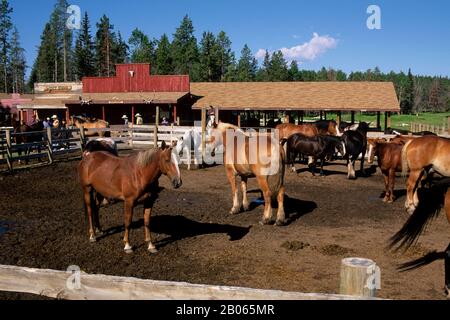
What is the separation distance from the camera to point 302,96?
104ft

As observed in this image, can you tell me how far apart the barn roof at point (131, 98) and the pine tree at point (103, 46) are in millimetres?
43656

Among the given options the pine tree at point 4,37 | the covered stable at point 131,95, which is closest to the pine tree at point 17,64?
the pine tree at point 4,37

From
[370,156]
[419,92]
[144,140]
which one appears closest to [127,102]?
[144,140]

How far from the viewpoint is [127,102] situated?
32.4 metres

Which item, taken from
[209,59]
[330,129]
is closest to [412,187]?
[330,129]

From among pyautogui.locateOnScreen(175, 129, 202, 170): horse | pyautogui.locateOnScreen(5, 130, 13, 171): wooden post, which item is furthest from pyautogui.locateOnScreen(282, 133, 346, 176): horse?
pyautogui.locateOnScreen(5, 130, 13, 171): wooden post

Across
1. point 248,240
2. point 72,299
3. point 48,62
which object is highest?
point 48,62

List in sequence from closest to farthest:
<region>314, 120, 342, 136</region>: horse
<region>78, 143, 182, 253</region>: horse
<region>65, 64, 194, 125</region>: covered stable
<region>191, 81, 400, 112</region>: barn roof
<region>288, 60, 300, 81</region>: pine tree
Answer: <region>78, 143, 182, 253</region>: horse < <region>314, 120, 342, 136</region>: horse < <region>191, 81, 400, 112</region>: barn roof < <region>65, 64, 194, 125</region>: covered stable < <region>288, 60, 300, 81</region>: pine tree

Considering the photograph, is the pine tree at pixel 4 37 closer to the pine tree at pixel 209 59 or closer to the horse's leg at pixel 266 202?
the pine tree at pixel 209 59

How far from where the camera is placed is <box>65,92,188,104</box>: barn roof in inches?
1263

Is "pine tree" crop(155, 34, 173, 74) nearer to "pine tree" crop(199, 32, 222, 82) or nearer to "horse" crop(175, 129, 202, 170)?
"pine tree" crop(199, 32, 222, 82)

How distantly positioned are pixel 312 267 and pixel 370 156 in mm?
6497

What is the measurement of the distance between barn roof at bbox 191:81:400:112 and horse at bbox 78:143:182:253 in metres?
19.5
